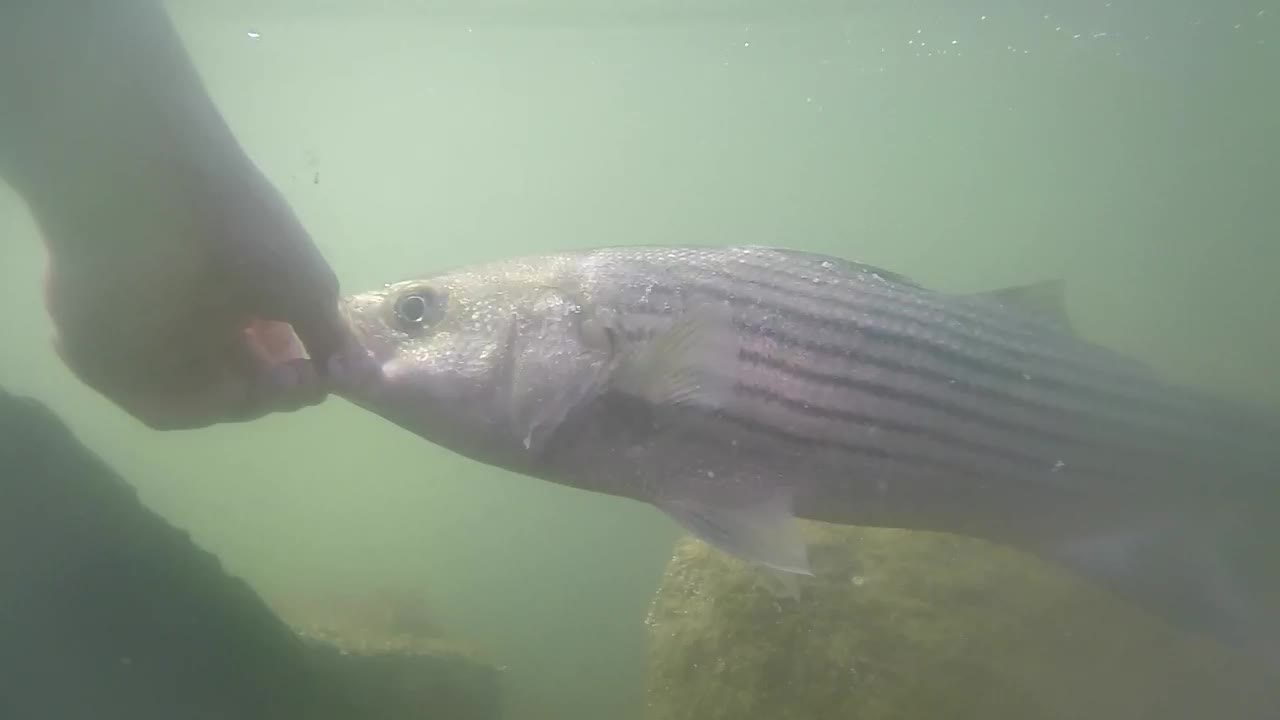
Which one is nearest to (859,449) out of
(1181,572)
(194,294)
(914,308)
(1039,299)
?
(914,308)

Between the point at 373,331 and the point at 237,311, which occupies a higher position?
the point at 237,311

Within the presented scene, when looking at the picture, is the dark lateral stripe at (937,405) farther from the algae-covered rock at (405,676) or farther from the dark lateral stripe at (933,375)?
the algae-covered rock at (405,676)

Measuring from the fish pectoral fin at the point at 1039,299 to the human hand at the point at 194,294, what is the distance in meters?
2.76

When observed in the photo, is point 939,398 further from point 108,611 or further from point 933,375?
point 108,611

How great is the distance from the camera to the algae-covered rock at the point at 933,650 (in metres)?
3.36

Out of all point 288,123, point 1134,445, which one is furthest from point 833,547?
point 288,123

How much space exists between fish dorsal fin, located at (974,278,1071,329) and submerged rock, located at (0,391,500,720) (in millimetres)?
3826

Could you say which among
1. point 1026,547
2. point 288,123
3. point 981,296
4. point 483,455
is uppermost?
point 981,296

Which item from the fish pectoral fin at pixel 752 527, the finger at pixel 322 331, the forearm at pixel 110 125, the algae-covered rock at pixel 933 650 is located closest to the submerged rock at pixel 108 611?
the forearm at pixel 110 125

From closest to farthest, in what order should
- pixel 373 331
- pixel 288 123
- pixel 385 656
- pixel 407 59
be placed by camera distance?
pixel 373 331 < pixel 385 656 < pixel 407 59 < pixel 288 123

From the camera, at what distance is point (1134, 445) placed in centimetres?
276

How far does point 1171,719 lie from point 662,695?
2649 millimetres

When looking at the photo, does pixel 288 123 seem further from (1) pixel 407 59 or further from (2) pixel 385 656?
(2) pixel 385 656

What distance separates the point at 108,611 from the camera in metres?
2.81
